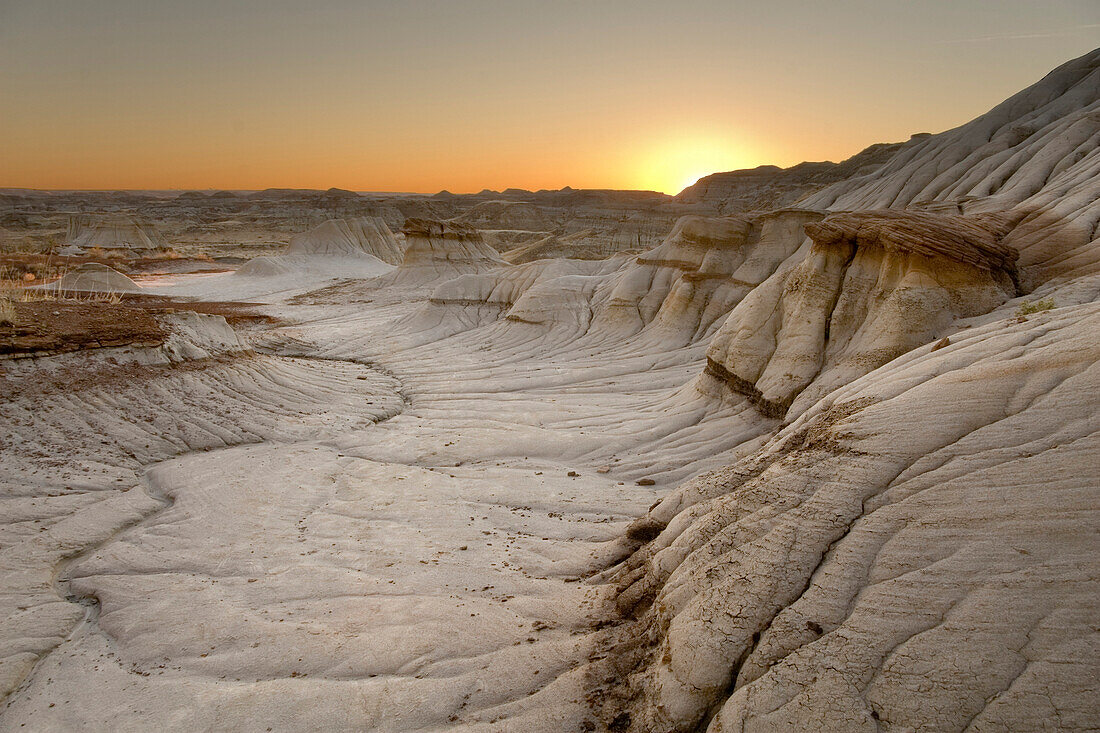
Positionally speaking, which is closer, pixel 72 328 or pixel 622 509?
pixel 622 509

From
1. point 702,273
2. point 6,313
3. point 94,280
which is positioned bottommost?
point 94,280

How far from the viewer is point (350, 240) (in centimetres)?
4891

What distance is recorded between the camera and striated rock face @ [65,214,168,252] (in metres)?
52.0

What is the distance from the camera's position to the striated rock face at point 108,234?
52.0 metres

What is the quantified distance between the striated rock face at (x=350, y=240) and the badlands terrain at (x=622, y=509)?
112 feet

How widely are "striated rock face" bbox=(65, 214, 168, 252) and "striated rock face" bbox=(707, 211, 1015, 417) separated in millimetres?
59596

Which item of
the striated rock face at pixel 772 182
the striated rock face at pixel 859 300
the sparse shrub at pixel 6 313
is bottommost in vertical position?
the sparse shrub at pixel 6 313

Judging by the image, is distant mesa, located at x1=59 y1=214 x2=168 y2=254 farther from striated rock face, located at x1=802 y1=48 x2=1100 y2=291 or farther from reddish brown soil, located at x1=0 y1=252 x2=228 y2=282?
striated rock face, located at x1=802 y1=48 x2=1100 y2=291

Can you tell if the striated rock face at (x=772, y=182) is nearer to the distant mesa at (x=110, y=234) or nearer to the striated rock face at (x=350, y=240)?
the striated rock face at (x=350, y=240)

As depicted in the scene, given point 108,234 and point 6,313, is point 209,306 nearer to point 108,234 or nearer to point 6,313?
point 6,313

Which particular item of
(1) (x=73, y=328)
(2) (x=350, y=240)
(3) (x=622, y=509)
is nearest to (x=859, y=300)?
(3) (x=622, y=509)

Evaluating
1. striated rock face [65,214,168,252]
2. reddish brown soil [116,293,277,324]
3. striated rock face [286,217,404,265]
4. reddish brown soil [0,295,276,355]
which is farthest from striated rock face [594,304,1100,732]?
striated rock face [65,214,168,252]

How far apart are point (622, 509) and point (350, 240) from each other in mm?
47218

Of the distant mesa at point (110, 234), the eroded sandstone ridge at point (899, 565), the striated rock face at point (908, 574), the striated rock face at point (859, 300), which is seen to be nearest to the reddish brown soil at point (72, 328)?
the eroded sandstone ridge at point (899, 565)
